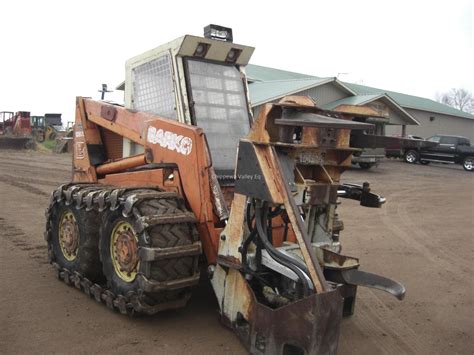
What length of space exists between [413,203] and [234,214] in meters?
10.8

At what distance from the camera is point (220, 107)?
17.7 feet

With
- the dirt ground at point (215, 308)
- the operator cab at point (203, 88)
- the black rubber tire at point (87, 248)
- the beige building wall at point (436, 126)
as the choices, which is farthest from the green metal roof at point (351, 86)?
the black rubber tire at point (87, 248)

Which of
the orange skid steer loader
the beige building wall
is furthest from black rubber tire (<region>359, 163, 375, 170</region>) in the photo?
the orange skid steer loader

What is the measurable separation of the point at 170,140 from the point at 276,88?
21.6m

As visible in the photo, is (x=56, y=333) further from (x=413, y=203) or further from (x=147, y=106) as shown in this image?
(x=413, y=203)

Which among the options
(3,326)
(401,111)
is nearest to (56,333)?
(3,326)

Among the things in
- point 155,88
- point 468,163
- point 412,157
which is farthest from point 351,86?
point 155,88

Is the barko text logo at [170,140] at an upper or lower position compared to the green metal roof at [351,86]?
lower

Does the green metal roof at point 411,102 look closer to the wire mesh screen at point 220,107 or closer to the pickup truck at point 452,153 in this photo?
the pickup truck at point 452,153

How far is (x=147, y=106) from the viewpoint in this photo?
5.54m

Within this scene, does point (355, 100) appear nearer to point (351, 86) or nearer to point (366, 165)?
point (366, 165)

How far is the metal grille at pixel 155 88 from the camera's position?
5.22m

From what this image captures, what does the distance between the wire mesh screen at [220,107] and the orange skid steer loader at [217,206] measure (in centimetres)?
1

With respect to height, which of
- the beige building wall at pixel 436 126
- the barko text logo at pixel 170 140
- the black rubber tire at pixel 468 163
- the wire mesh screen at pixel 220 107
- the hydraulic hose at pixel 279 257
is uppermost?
the beige building wall at pixel 436 126
